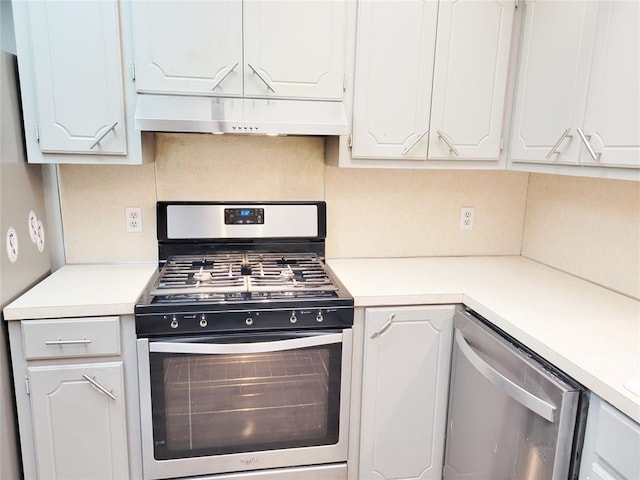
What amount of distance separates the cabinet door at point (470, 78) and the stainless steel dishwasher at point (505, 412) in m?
0.68

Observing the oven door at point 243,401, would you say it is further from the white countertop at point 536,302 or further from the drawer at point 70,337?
the white countertop at point 536,302

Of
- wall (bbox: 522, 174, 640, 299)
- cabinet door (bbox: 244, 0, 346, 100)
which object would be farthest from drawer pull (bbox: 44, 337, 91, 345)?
wall (bbox: 522, 174, 640, 299)

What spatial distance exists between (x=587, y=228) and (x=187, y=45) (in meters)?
1.71

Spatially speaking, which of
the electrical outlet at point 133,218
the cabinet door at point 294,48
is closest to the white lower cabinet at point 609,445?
the cabinet door at point 294,48

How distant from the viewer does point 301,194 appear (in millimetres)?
2076

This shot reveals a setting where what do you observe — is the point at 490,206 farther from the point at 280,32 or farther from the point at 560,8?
the point at 280,32

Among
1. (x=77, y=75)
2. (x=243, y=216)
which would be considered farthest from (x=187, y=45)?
(x=243, y=216)

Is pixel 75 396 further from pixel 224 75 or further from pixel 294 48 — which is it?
pixel 294 48

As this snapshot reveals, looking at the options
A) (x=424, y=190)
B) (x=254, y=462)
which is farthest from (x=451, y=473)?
(x=424, y=190)

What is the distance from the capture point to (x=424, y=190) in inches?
85.4

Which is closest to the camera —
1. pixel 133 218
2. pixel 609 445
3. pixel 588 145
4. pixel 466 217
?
pixel 609 445

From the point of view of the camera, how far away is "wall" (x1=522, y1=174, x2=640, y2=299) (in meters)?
1.67

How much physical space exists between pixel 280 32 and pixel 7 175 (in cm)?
105

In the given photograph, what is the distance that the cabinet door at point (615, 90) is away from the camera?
1281 millimetres
